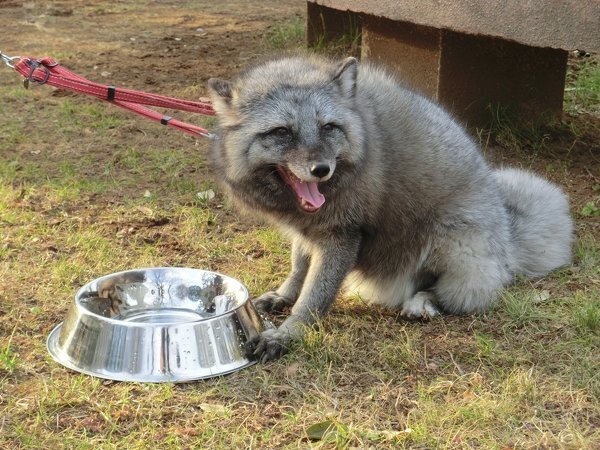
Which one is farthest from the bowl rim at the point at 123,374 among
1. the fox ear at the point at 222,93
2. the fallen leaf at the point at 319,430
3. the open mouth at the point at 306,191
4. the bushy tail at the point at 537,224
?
the bushy tail at the point at 537,224

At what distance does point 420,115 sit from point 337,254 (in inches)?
34.3

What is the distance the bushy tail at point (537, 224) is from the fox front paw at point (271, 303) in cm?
123

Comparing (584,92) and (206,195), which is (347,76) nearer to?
(206,195)

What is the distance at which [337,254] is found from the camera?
4.09 m

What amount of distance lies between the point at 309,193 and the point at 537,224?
1.50m

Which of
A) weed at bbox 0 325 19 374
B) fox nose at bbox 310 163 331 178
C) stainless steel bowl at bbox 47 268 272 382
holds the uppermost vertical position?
fox nose at bbox 310 163 331 178

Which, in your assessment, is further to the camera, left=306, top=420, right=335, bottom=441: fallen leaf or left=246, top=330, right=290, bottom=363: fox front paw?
left=246, top=330, right=290, bottom=363: fox front paw

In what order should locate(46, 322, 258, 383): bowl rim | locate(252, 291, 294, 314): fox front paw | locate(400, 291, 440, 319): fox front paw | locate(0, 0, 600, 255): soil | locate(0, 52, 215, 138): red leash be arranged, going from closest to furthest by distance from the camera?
locate(46, 322, 258, 383): bowl rim, locate(400, 291, 440, 319): fox front paw, locate(252, 291, 294, 314): fox front paw, locate(0, 52, 215, 138): red leash, locate(0, 0, 600, 255): soil

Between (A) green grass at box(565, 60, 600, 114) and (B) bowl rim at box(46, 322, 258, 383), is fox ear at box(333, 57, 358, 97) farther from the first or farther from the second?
(A) green grass at box(565, 60, 600, 114)

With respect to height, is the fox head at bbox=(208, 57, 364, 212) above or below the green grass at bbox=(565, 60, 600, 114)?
above

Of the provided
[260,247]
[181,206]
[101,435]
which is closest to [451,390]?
[101,435]

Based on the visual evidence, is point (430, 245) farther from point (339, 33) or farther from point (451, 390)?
point (339, 33)

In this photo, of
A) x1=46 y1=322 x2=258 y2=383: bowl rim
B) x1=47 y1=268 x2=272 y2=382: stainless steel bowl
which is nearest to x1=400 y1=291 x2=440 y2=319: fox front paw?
x1=47 y1=268 x2=272 y2=382: stainless steel bowl

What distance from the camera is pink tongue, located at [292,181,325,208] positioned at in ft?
12.7
